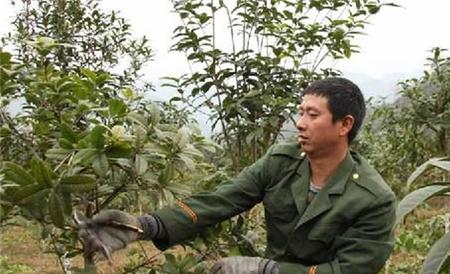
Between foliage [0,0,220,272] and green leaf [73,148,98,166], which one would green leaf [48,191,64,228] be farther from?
green leaf [73,148,98,166]

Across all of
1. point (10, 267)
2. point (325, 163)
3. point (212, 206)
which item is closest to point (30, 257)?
point (10, 267)

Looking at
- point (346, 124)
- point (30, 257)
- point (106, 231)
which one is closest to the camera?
point (106, 231)

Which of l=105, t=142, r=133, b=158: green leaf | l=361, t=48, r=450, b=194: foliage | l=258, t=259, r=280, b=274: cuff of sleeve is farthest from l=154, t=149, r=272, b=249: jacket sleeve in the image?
l=361, t=48, r=450, b=194: foliage

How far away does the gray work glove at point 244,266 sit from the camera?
2.05 metres

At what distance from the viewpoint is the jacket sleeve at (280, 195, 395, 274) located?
208cm

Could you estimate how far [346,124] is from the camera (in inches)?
90.1

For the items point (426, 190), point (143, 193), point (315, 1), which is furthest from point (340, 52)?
point (426, 190)

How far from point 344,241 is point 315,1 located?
1407 mm

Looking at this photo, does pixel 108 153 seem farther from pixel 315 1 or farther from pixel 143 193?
pixel 315 1

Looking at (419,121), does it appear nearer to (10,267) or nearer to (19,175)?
(19,175)

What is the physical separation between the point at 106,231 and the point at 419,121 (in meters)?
3.36

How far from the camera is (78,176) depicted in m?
1.71

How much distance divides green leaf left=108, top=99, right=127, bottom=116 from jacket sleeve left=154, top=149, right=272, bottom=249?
414mm

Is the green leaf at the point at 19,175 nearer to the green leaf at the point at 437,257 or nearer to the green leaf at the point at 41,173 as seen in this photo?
the green leaf at the point at 41,173
